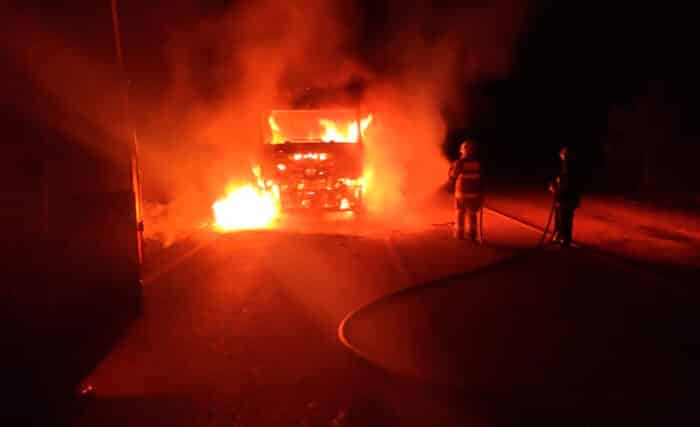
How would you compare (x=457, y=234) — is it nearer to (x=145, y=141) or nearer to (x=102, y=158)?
(x=102, y=158)

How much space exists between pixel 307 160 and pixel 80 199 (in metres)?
10.2

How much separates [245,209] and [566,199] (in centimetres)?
953

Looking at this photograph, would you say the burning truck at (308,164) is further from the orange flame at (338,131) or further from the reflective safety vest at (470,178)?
the reflective safety vest at (470,178)

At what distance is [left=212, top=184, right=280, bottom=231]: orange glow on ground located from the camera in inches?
572

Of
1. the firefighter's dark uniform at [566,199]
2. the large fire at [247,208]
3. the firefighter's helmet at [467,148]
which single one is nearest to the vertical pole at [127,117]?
the firefighter's helmet at [467,148]

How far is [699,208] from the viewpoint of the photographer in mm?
17438

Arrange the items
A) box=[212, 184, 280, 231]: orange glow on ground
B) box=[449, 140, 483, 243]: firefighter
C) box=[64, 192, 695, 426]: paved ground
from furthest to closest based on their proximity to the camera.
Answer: box=[212, 184, 280, 231]: orange glow on ground, box=[449, 140, 483, 243]: firefighter, box=[64, 192, 695, 426]: paved ground

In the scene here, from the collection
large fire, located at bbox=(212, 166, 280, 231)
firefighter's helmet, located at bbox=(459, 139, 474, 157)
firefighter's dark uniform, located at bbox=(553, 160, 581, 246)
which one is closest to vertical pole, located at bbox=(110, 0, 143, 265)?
firefighter's helmet, located at bbox=(459, 139, 474, 157)

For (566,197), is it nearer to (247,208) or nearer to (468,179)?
(468,179)

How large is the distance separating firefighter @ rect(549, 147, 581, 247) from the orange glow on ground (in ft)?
21.3

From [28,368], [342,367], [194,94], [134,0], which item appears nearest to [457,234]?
[342,367]

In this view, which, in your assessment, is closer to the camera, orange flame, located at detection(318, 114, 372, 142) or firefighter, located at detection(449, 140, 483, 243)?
firefighter, located at detection(449, 140, 483, 243)

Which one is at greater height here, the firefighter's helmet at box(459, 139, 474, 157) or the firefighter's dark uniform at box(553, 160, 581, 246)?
the firefighter's helmet at box(459, 139, 474, 157)

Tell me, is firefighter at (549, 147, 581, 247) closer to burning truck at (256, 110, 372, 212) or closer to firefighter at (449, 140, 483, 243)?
firefighter at (449, 140, 483, 243)
